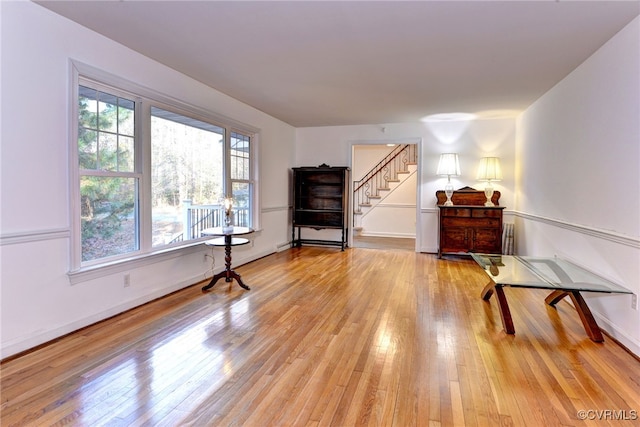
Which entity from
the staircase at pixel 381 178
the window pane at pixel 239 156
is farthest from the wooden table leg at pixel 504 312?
the staircase at pixel 381 178

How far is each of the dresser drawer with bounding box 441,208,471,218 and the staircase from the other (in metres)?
2.81

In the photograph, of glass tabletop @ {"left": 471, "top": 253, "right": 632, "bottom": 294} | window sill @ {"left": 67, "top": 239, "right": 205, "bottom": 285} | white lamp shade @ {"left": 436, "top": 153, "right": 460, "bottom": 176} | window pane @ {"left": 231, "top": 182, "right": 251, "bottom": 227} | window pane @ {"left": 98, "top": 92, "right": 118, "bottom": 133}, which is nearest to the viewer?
glass tabletop @ {"left": 471, "top": 253, "right": 632, "bottom": 294}

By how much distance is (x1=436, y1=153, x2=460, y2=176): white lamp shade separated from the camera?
6047 millimetres

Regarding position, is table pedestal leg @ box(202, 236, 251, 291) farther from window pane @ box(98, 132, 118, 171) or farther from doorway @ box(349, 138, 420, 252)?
doorway @ box(349, 138, 420, 252)

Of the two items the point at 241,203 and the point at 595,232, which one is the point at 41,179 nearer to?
the point at 241,203

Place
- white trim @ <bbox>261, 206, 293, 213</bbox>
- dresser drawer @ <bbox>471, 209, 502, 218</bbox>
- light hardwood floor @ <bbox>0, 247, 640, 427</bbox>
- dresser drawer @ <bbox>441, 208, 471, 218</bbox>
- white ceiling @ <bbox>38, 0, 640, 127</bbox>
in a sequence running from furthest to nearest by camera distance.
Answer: white trim @ <bbox>261, 206, 293, 213</bbox>, dresser drawer @ <bbox>441, 208, 471, 218</bbox>, dresser drawer @ <bbox>471, 209, 502, 218</bbox>, white ceiling @ <bbox>38, 0, 640, 127</bbox>, light hardwood floor @ <bbox>0, 247, 640, 427</bbox>

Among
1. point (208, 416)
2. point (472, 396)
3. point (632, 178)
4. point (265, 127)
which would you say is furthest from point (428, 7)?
point (265, 127)

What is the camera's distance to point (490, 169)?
229 inches

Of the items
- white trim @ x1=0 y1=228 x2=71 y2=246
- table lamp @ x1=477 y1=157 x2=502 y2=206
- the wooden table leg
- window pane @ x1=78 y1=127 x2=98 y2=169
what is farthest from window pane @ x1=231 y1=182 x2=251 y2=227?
table lamp @ x1=477 y1=157 x2=502 y2=206

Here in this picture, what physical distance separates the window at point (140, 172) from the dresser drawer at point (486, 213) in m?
3.98

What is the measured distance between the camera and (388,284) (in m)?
4.21

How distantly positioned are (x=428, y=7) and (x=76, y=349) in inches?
135

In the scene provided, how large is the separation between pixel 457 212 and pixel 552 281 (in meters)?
3.07

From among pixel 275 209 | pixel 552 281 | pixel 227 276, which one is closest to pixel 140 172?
pixel 227 276
